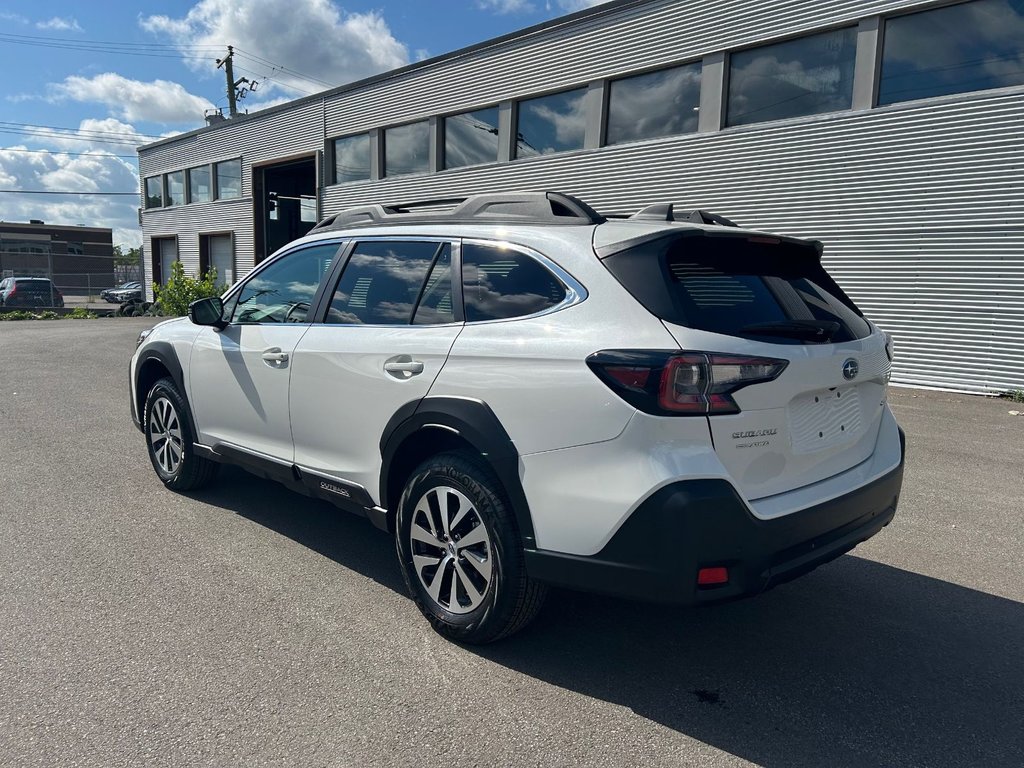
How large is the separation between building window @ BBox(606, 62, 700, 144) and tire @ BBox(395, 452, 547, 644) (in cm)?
1140

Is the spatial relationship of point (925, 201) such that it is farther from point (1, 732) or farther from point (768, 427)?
point (1, 732)

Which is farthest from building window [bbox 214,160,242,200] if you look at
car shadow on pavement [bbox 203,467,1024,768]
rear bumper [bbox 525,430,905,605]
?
rear bumper [bbox 525,430,905,605]

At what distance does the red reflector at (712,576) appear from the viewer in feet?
8.24

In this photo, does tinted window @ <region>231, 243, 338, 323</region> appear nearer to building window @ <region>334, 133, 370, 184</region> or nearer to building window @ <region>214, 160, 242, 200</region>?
Answer: building window @ <region>334, 133, 370, 184</region>

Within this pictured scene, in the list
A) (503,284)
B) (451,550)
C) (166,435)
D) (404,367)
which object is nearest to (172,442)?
(166,435)

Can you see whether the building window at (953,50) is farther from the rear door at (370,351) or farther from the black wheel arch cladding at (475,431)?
the black wheel arch cladding at (475,431)

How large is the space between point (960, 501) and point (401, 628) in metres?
4.20

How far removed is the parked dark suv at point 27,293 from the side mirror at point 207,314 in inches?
1171

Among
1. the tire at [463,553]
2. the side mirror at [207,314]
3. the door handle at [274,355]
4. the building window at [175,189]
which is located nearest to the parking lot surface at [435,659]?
the tire at [463,553]

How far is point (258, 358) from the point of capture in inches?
168

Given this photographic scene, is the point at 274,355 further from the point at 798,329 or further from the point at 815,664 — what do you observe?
the point at 815,664

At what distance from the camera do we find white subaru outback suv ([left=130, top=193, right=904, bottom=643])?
2516 millimetres

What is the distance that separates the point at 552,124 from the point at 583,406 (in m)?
13.8

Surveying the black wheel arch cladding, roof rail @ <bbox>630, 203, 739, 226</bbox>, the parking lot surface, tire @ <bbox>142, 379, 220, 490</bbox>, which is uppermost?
roof rail @ <bbox>630, 203, 739, 226</bbox>
